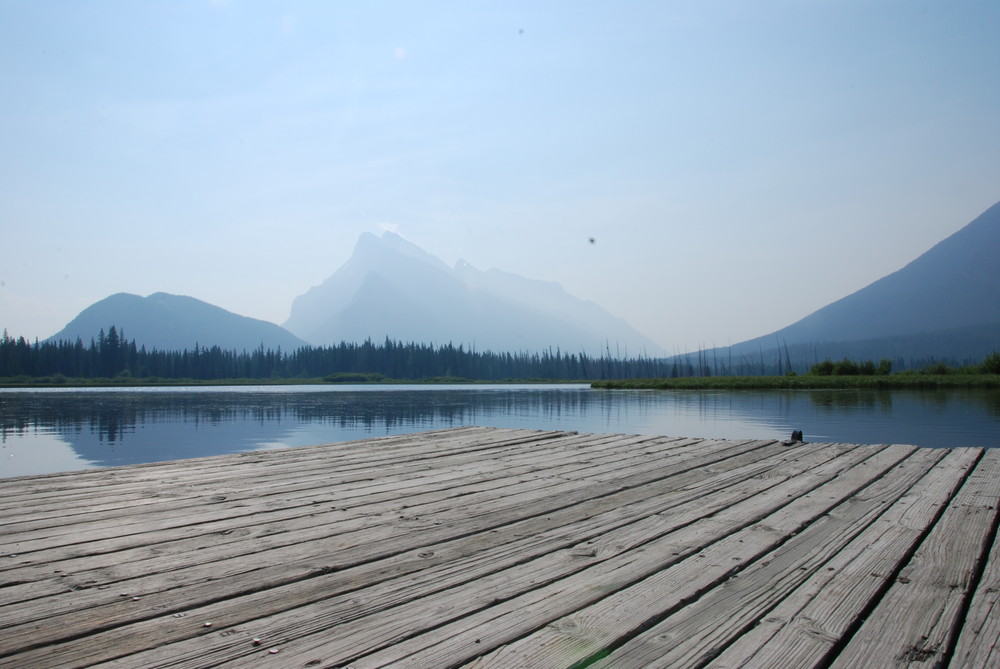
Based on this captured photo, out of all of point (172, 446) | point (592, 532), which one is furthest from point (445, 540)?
point (172, 446)

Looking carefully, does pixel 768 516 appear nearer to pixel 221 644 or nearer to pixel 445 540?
pixel 445 540

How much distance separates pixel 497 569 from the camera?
2.94 meters

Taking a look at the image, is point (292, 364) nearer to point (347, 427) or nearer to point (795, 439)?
point (347, 427)

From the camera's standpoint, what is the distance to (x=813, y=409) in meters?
29.5

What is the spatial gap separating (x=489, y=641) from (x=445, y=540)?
1272mm

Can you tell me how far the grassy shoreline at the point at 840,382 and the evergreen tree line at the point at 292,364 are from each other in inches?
2095

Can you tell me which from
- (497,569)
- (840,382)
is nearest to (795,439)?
(497,569)

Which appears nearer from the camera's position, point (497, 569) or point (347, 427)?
point (497, 569)

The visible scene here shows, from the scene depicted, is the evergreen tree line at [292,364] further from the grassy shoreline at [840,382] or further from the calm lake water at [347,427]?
the calm lake water at [347,427]

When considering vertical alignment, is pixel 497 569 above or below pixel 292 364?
below

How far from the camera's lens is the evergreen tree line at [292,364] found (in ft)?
377

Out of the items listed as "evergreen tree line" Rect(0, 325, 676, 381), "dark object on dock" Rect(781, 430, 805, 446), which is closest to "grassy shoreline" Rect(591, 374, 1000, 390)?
"dark object on dock" Rect(781, 430, 805, 446)

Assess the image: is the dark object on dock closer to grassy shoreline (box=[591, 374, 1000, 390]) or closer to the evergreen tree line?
grassy shoreline (box=[591, 374, 1000, 390])

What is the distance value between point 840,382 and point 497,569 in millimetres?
64069
